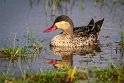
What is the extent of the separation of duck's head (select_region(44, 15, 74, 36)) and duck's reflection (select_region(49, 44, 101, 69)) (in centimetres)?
67

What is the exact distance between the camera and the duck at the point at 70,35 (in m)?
12.9

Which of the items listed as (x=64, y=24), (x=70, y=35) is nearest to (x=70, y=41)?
(x=70, y=35)

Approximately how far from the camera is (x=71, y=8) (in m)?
16.1

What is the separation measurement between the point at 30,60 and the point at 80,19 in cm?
467

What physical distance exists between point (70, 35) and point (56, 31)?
1.21 metres

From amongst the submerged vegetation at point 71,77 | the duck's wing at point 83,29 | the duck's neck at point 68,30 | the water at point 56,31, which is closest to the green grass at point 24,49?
the water at point 56,31

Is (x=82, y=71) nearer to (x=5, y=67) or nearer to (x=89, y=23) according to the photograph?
(x=5, y=67)

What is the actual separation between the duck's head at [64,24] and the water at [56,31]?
438 millimetres

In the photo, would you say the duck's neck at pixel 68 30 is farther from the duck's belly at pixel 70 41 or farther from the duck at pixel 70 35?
the duck's belly at pixel 70 41

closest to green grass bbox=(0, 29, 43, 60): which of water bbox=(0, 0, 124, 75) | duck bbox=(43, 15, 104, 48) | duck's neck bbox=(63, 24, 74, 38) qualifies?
water bbox=(0, 0, 124, 75)

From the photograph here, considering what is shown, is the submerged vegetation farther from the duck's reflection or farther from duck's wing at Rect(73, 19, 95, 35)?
duck's wing at Rect(73, 19, 95, 35)

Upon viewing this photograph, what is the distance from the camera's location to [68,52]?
12.0 meters

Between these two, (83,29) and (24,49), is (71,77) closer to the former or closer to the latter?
(24,49)

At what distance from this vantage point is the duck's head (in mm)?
12992
